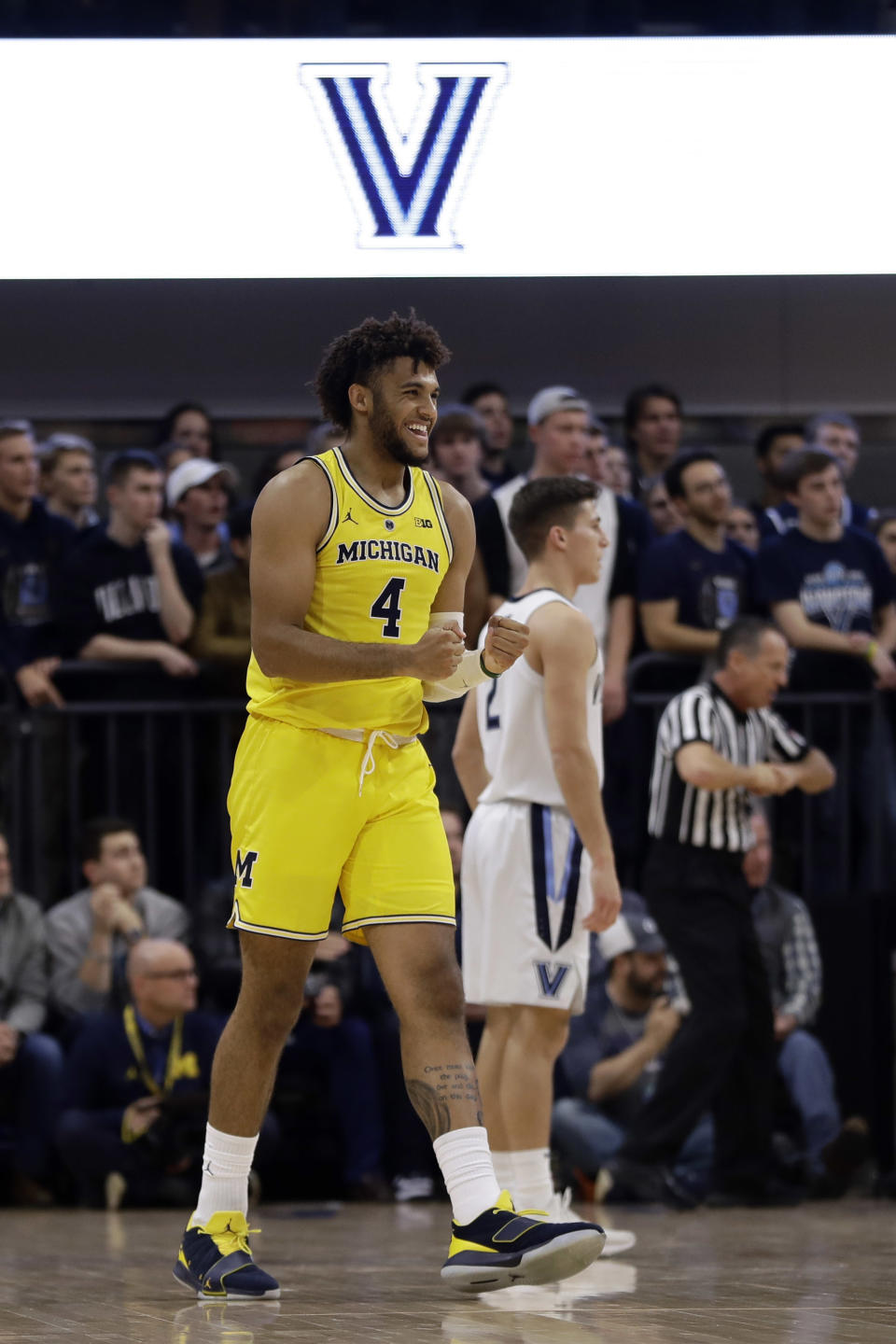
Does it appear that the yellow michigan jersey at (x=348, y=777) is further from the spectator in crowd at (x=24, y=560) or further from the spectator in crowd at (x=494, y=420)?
the spectator in crowd at (x=494, y=420)

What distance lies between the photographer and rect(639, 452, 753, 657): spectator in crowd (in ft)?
29.2

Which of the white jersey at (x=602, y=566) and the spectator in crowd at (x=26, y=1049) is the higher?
the white jersey at (x=602, y=566)

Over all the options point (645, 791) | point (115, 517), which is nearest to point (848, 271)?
point (645, 791)

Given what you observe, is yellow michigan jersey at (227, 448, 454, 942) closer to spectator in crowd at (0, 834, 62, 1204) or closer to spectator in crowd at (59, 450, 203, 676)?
spectator in crowd at (0, 834, 62, 1204)

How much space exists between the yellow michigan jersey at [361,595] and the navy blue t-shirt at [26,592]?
4.28 m

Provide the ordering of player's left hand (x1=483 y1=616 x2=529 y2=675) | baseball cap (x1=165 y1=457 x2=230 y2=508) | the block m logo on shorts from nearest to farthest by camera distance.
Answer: player's left hand (x1=483 y1=616 x2=529 y2=675) < the block m logo on shorts < baseball cap (x1=165 y1=457 x2=230 y2=508)

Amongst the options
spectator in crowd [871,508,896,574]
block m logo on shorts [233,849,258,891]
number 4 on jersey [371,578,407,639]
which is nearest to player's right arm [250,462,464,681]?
number 4 on jersey [371,578,407,639]

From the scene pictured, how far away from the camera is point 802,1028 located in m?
8.74

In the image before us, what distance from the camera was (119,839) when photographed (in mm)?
8453

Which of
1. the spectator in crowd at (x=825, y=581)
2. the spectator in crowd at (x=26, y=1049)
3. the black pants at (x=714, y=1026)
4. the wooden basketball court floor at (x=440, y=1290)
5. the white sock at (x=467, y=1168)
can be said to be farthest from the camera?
the spectator in crowd at (x=825, y=581)

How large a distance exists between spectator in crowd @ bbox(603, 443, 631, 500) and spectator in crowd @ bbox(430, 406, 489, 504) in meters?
0.77

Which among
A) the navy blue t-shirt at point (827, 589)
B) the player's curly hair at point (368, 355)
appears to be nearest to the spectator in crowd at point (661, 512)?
the navy blue t-shirt at point (827, 589)

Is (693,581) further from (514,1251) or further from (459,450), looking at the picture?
(514,1251)

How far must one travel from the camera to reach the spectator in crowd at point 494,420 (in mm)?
10000
